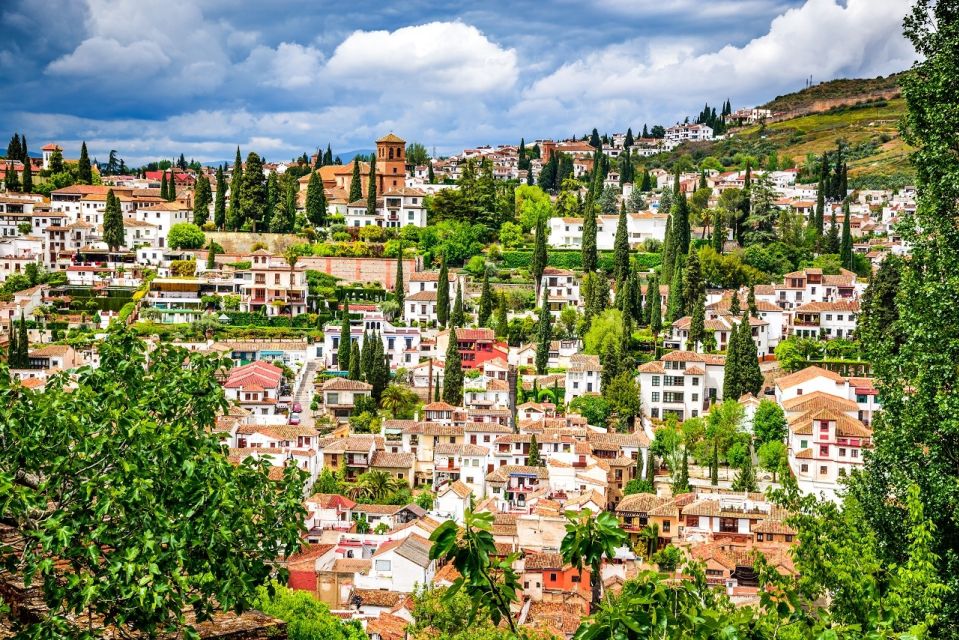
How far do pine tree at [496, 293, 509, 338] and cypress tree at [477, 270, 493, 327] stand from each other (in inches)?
19.0

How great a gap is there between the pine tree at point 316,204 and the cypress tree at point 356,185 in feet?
6.53

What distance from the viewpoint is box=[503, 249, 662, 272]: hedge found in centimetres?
5059

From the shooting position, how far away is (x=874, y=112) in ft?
336

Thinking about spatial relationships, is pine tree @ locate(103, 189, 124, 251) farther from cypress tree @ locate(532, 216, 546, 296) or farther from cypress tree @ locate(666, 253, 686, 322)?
cypress tree @ locate(666, 253, 686, 322)

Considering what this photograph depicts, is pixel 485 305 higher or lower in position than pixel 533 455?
higher

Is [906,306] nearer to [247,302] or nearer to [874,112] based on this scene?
[247,302]

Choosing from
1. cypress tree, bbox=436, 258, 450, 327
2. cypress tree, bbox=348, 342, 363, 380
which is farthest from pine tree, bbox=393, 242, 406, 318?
cypress tree, bbox=348, 342, 363, 380

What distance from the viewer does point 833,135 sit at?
316 ft

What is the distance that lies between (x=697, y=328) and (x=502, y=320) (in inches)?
326

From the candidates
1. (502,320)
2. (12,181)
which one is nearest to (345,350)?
(502,320)

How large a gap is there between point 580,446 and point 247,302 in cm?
2087

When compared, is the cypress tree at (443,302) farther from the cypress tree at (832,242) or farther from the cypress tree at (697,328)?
the cypress tree at (832,242)

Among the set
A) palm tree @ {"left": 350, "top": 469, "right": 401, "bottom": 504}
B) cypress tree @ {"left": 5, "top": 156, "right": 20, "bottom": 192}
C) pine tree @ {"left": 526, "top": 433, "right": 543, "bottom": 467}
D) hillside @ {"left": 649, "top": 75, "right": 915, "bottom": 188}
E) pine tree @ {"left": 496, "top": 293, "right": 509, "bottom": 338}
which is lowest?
palm tree @ {"left": 350, "top": 469, "right": 401, "bottom": 504}

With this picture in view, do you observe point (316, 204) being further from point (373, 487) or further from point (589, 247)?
point (373, 487)
